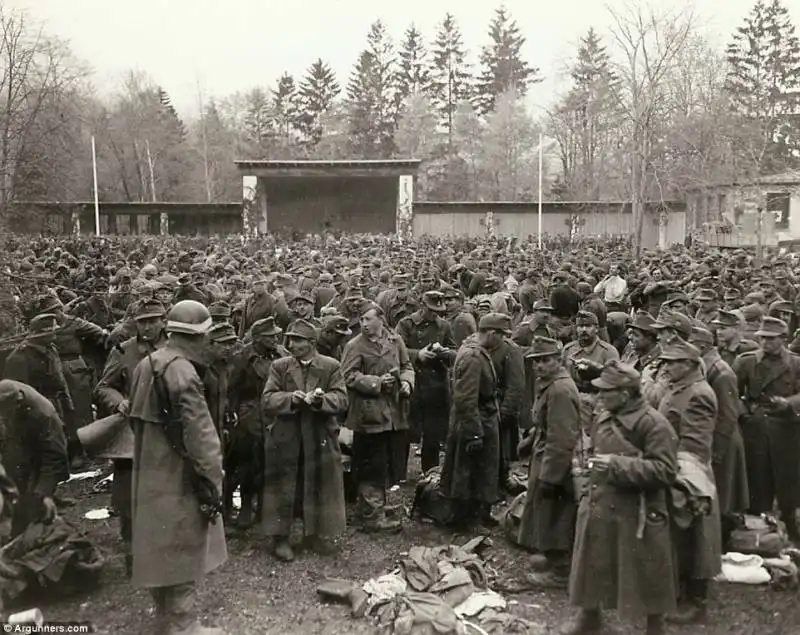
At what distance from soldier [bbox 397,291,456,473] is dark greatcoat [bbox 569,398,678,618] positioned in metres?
3.75

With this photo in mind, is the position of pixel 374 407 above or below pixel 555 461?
above

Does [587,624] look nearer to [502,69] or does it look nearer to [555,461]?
[555,461]

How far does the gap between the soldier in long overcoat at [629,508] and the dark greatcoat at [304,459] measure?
8.09ft

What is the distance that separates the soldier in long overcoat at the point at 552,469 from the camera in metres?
5.92

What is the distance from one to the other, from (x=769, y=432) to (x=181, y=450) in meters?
5.25

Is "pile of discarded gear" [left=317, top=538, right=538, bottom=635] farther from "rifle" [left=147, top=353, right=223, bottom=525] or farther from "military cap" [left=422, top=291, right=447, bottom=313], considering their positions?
"military cap" [left=422, top=291, right=447, bottom=313]

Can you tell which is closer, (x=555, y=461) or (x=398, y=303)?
(x=555, y=461)

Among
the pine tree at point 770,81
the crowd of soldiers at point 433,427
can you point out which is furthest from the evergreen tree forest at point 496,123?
the crowd of soldiers at point 433,427

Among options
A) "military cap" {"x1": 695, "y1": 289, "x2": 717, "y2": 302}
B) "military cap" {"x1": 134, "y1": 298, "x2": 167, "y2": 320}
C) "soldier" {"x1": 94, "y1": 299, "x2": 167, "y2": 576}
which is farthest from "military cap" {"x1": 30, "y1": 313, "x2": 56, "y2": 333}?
"military cap" {"x1": 695, "y1": 289, "x2": 717, "y2": 302}

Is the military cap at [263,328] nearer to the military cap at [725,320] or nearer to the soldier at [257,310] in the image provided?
the soldier at [257,310]

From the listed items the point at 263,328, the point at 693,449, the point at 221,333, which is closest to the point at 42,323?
the point at 221,333

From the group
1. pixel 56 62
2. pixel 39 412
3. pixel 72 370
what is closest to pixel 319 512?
pixel 39 412

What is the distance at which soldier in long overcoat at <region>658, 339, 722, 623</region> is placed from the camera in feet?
17.3

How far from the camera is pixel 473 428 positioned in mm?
6922
